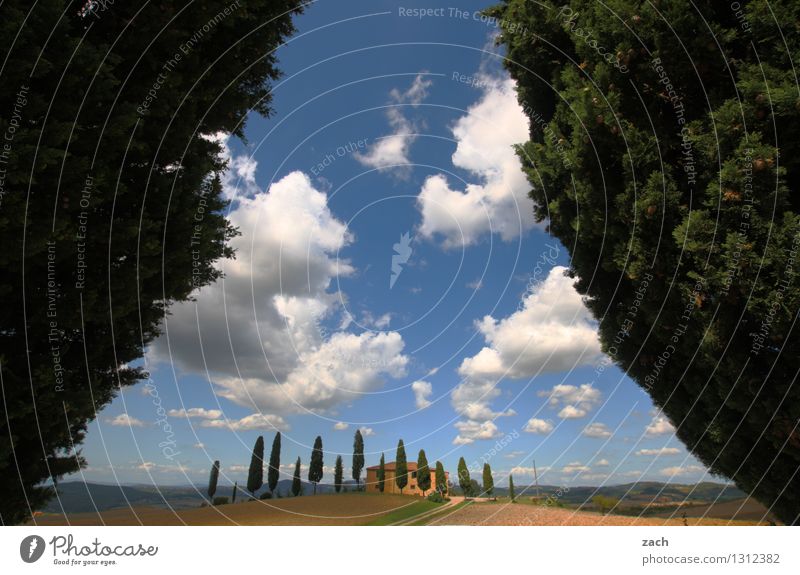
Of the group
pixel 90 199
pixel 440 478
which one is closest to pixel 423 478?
pixel 440 478

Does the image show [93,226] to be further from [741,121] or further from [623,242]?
[741,121]

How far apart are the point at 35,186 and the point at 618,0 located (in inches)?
358

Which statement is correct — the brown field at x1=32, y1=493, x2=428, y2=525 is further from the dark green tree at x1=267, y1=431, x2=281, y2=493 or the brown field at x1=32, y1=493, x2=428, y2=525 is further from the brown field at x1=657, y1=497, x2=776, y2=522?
the dark green tree at x1=267, y1=431, x2=281, y2=493

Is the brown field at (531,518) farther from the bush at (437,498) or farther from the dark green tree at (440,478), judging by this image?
the dark green tree at (440,478)

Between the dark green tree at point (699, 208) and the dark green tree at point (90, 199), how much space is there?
673cm

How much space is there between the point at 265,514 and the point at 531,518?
798 cm

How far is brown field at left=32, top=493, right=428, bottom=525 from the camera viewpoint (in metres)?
6.41

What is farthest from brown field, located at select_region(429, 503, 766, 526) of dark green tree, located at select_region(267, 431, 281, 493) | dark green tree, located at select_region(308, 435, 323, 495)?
dark green tree, located at select_region(267, 431, 281, 493)

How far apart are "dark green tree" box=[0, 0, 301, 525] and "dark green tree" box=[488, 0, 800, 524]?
22.1 ft

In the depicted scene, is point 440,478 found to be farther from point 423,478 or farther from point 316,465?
point 316,465

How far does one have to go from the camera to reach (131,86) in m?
5.96

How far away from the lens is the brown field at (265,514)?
6.41 metres

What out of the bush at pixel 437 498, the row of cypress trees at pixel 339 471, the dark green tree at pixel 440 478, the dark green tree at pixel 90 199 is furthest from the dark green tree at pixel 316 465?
the dark green tree at pixel 90 199

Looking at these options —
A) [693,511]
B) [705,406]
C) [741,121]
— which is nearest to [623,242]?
[741,121]
